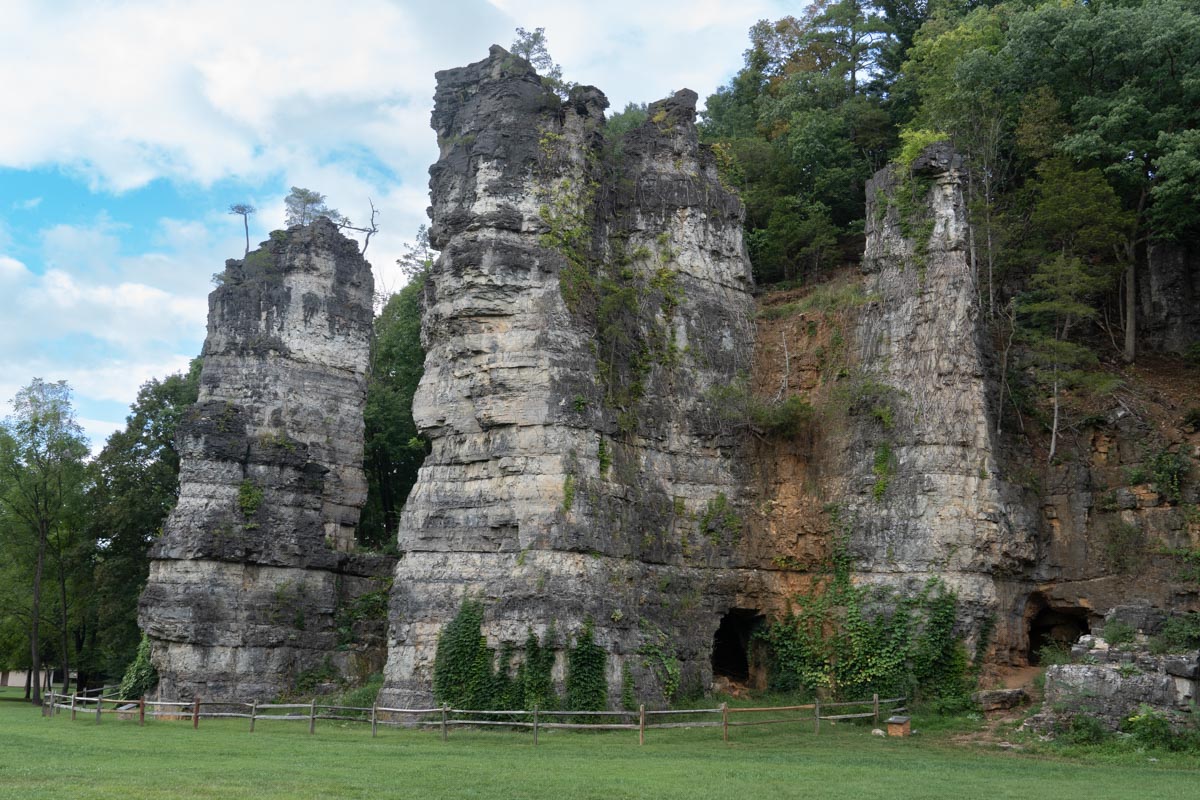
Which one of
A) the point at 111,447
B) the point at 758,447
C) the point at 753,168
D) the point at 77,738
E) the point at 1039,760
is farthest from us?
the point at 111,447

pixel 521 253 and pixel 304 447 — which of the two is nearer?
pixel 521 253

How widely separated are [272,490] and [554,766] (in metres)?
19.8

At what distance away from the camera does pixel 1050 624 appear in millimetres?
29562

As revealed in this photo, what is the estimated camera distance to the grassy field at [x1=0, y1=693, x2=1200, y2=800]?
51.3 ft

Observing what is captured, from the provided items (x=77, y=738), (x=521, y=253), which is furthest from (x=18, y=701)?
(x=521, y=253)

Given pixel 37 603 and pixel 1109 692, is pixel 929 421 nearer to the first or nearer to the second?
pixel 1109 692

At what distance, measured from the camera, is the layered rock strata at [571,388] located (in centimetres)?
2677

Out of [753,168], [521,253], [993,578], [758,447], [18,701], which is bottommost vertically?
[18,701]

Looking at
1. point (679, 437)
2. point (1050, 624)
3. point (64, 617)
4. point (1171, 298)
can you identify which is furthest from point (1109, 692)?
point (64, 617)

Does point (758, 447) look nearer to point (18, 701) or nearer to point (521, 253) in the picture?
point (521, 253)

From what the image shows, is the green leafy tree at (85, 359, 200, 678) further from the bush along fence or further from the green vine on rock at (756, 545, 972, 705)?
the green vine on rock at (756, 545, 972, 705)

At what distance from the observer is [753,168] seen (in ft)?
137

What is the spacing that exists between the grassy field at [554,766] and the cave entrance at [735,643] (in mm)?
5520

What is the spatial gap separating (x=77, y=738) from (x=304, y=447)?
49.4ft
